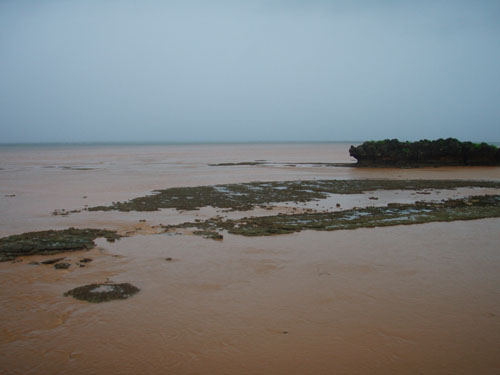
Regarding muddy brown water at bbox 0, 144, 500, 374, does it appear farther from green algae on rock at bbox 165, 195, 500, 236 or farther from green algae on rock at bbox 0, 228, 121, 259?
green algae on rock at bbox 165, 195, 500, 236

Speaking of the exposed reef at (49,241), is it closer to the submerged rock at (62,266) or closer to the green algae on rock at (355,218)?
the submerged rock at (62,266)

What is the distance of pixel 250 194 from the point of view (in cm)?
1780

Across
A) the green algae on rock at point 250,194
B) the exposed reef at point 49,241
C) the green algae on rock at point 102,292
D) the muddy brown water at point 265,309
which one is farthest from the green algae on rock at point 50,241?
the green algae on rock at point 250,194

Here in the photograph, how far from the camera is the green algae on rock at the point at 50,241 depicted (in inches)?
335

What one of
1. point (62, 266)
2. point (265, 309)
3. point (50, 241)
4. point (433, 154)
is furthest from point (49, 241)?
point (433, 154)

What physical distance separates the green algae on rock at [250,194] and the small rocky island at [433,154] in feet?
45.4

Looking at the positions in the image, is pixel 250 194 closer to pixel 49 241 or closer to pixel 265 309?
pixel 49 241

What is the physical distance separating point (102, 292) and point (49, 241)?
12.5 feet

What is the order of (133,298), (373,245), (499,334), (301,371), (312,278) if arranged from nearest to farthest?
(301,371), (499,334), (133,298), (312,278), (373,245)

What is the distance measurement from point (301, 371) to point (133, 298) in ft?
10.2

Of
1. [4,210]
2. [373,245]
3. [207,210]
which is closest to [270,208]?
[207,210]

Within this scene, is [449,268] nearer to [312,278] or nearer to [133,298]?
[312,278]

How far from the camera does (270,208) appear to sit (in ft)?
46.1

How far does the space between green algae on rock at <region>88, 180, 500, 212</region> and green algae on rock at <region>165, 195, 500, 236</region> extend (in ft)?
8.36
